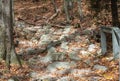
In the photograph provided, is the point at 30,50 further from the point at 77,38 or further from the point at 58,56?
the point at 77,38

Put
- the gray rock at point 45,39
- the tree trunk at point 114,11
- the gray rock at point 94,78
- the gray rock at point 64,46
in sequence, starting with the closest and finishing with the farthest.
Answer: the gray rock at point 94,78
the tree trunk at point 114,11
the gray rock at point 64,46
the gray rock at point 45,39

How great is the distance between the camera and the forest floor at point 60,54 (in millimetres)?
10883

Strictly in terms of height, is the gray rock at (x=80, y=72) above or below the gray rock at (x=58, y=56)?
above

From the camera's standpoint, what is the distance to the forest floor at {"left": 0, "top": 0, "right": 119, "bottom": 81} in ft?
35.7

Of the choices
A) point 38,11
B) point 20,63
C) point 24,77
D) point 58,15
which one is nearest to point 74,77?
point 24,77

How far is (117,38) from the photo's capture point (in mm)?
11242

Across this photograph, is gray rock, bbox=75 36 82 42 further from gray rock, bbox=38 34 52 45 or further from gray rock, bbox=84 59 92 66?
gray rock, bbox=84 59 92 66

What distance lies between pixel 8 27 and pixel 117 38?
4108 mm

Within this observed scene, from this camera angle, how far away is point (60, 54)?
1415cm

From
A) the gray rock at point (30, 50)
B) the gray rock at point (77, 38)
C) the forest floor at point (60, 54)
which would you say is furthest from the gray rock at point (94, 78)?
the gray rock at point (77, 38)

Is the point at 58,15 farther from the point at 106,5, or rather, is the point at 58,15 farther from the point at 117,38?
the point at 117,38

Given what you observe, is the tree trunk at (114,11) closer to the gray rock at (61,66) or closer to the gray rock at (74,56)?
the gray rock at (74,56)

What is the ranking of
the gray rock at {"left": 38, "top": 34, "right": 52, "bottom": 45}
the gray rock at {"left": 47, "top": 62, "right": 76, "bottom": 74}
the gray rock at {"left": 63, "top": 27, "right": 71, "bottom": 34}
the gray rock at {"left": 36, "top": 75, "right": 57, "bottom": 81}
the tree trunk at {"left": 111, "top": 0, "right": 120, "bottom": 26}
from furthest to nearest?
the gray rock at {"left": 63, "top": 27, "right": 71, "bottom": 34}, the gray rock at {"left": 38, "top": 34, "right": 52, "bottom": 45}, the tree trunk at {"left": 111, "top": 0, "right": 120, "bottom": 26}, the gray rock at {"left": 47, "top": 62, "right": 76, "bottom": 74}, the gray rock at {"left": 36, "top": 75, "right": 57, "bottom": 81}

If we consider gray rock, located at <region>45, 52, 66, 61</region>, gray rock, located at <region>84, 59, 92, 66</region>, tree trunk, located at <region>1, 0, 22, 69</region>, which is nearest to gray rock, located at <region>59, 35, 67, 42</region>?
gray rock, located at <region>45, 52, 66, 61</region>
